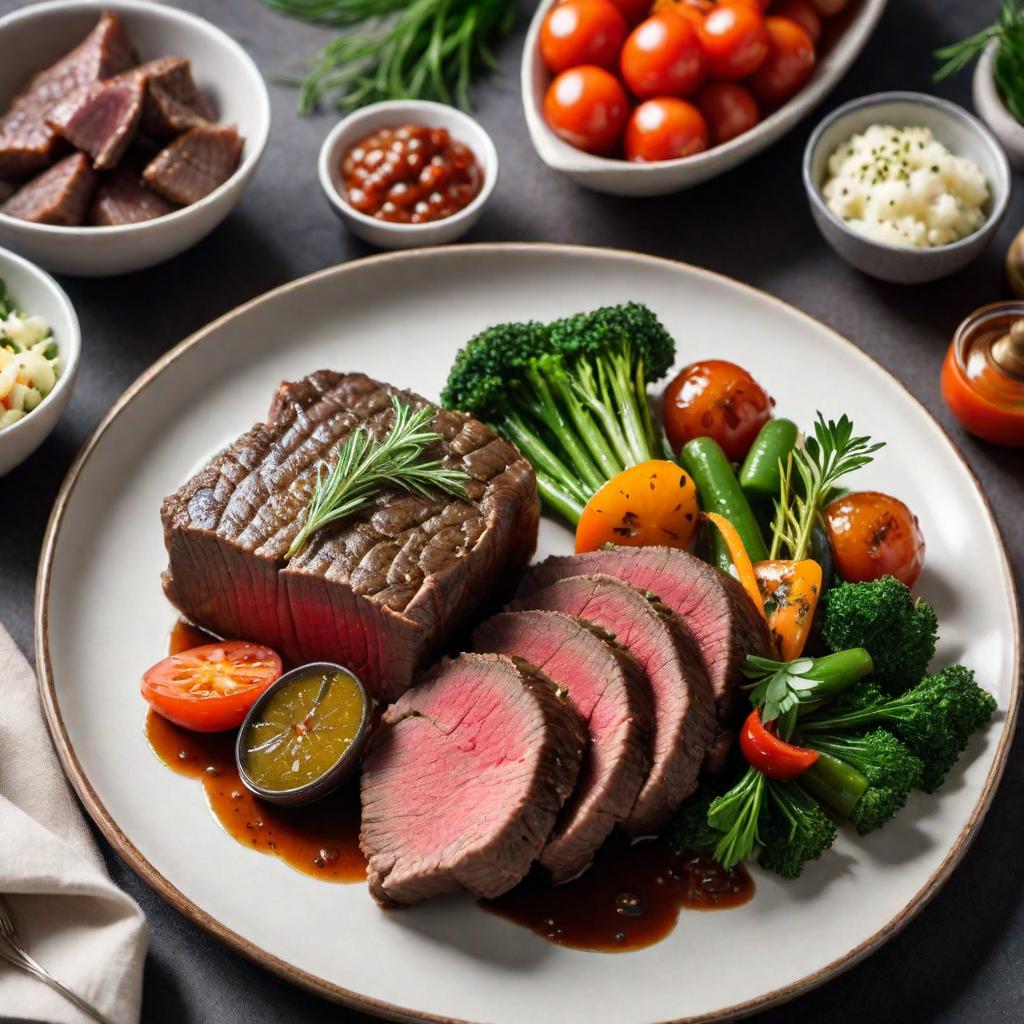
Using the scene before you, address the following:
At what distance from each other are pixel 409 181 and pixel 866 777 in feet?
10.9

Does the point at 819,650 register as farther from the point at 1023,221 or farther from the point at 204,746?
the point at 1023,221

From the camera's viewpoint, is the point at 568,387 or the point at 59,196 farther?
the point at 59,196

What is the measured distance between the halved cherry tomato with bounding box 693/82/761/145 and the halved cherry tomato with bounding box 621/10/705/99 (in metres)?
0.08

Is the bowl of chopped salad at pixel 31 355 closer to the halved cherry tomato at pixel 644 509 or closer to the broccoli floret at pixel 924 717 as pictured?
the halved cherry tomato at pixel 644 509

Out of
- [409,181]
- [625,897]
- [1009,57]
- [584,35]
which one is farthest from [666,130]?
[625,897]

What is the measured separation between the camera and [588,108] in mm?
5477

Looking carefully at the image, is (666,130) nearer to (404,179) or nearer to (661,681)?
(404,179)

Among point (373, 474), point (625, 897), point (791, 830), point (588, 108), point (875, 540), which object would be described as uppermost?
point (588, 108)

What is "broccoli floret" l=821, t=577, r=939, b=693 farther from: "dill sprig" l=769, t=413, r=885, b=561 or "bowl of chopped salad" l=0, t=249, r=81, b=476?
"bowl of chopped salad" l=0, t=249, r=81, b=476

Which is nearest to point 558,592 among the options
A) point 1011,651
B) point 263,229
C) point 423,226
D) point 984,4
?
point 1011,651

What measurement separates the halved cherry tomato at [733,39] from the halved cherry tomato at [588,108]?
17.5 inches

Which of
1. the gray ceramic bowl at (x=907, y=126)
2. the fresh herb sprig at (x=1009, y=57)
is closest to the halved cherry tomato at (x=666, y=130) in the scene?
the gray ceramic bowl at (x=907, y=126)

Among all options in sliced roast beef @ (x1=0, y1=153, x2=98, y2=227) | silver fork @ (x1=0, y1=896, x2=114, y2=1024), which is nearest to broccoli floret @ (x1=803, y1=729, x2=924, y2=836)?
silver fork @ (x1=0, y1=896, x2=114, y2=1024)

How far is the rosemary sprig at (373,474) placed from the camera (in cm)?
413
